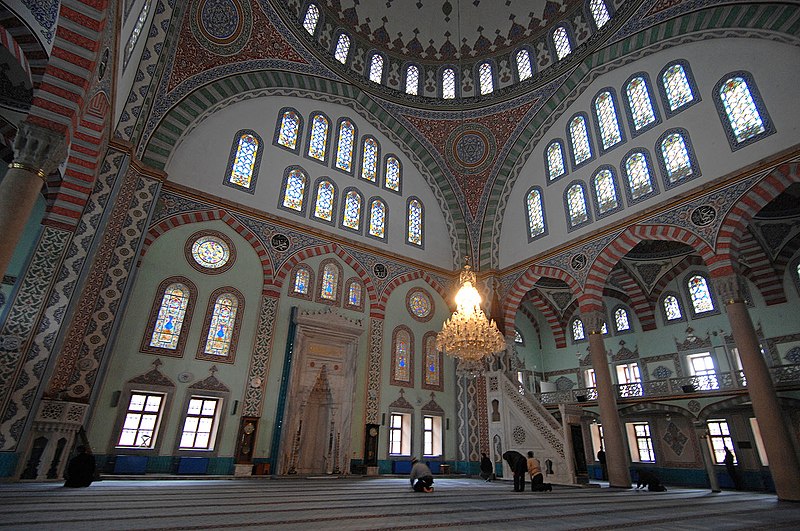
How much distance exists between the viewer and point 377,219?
517 inches

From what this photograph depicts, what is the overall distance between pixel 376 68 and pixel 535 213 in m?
6.97

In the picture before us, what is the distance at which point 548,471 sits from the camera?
975cm

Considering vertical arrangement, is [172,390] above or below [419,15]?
below

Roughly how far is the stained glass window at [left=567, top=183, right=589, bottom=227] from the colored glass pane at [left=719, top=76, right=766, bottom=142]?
359 cm

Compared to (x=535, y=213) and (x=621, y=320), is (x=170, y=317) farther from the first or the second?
(x=621, y=320)

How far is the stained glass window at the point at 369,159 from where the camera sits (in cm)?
1341

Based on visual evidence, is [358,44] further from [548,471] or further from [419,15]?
[548,471]

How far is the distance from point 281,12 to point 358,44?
292 cm

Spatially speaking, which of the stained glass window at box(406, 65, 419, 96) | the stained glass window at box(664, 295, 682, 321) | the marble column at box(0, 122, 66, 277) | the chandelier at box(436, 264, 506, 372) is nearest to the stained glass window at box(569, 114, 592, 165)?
the stained glass window at box(406, 65, 419, 96)

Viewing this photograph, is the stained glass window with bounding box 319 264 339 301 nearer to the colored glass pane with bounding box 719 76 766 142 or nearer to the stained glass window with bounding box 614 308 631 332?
the colored glass pane with bounding box 719 76 766 142

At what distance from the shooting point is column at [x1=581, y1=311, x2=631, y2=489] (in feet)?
29.8

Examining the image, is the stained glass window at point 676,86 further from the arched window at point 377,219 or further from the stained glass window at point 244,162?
the stained glass window at point 244,162

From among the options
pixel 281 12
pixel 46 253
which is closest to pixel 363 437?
pixel 46 253

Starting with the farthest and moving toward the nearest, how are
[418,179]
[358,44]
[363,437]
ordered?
[418,179], [358,44], [363,437]
